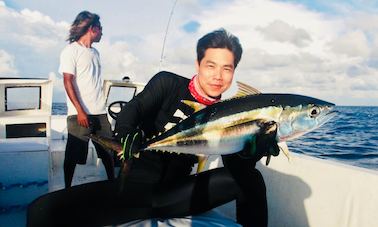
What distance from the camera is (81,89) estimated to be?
4418 mm

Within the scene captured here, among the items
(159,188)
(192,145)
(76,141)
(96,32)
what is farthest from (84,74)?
(192,145)

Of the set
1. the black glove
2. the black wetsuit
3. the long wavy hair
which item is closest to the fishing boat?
the black wetsuit

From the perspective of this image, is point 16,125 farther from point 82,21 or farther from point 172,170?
point 172,170

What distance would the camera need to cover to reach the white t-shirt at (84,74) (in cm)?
430

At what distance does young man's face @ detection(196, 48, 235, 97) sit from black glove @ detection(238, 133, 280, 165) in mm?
653

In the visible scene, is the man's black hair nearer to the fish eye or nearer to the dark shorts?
the fish eye

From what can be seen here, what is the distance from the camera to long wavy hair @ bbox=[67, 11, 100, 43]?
4.40 metres

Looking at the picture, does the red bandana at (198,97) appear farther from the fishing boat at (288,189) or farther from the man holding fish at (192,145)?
the fishing boat at (288,189)

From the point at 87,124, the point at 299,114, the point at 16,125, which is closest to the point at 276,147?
the point at 299,114

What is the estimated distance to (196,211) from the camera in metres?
2.74

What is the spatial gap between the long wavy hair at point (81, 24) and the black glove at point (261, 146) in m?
3.14

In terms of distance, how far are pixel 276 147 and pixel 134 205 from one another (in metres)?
1.15

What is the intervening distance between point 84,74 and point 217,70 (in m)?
2.44

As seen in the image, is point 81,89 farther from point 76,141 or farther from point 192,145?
point 192,145
